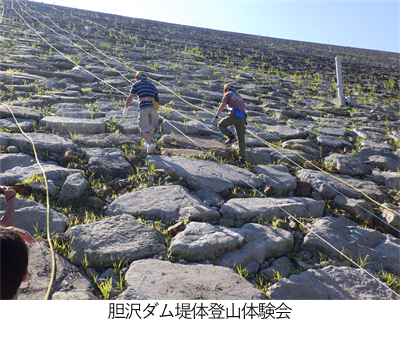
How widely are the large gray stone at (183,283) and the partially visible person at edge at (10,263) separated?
0.87 m

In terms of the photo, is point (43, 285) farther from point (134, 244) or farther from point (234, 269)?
point (234, 269)

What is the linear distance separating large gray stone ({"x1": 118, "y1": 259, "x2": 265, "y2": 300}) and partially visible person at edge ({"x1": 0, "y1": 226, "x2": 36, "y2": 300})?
87 centimetres

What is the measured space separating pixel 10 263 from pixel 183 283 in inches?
51.9

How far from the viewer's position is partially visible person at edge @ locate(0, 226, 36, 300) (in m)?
1.49

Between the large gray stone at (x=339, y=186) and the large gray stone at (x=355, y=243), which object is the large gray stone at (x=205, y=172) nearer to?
the large gray stone at (x=339, y=186)

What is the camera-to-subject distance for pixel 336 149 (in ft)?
Result: 19.4

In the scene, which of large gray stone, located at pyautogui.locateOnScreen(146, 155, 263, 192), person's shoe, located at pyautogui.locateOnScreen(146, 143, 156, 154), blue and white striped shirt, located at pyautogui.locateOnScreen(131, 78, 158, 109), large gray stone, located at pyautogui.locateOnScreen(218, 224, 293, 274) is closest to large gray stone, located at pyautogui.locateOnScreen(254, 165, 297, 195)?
large gray stone, located at pyautogui.locateOnScreen(146, 155, 263, 192)

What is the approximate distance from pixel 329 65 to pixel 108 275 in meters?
16.6

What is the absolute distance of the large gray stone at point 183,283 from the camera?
2.30 meters

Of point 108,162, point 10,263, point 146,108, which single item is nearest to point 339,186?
point 146,108

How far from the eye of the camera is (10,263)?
4.92 feet

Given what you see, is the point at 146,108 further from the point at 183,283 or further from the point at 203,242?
the point at 183,283

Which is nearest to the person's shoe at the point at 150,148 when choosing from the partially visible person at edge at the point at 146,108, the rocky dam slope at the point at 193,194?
the rocky dam slope at the point at 193,194

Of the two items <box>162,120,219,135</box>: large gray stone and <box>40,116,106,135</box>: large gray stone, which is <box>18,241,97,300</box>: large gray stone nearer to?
<box>40,116,106,135</box>: large gray stone
